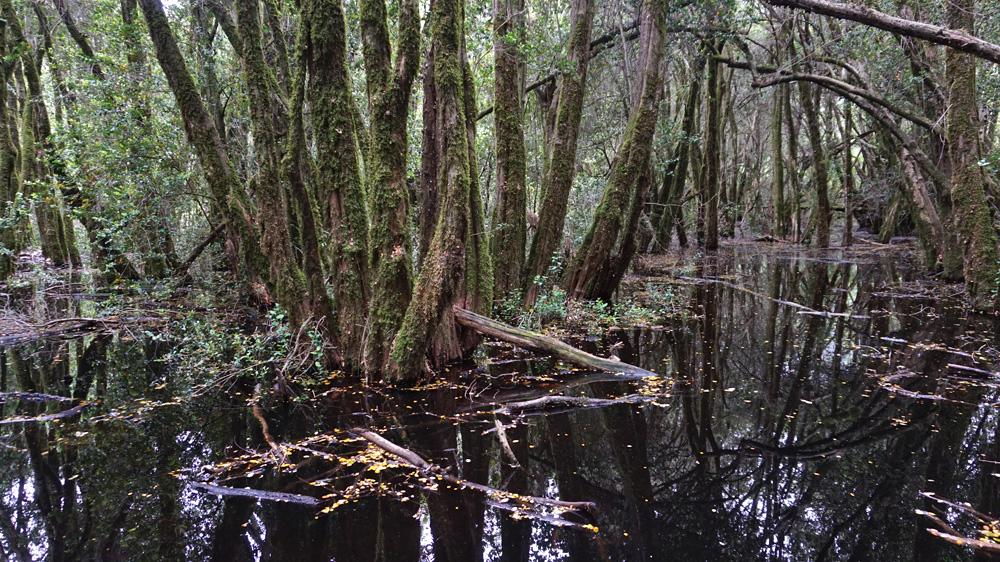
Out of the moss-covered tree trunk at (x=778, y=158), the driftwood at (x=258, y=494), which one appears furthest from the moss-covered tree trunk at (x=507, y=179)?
the moss-covered tree trunk at (x=778, y=158)

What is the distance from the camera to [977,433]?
190 inches

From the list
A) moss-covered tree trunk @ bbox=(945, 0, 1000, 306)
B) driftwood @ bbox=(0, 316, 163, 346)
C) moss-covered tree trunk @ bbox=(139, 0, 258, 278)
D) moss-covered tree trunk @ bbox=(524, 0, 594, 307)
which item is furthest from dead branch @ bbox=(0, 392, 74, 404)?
moss-covered tree trunk @ bbox=(945, 0, 1000, 306)

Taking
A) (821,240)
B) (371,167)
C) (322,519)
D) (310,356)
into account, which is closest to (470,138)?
(371,167)

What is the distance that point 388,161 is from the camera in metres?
6.19

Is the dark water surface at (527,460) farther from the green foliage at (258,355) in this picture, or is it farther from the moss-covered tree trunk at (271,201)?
the moss-covered tree trunk at (271,201)

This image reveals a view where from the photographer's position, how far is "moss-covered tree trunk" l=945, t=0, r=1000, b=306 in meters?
8.84

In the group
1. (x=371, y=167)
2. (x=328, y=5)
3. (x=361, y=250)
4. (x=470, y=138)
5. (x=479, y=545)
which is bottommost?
(x=479, y=545)

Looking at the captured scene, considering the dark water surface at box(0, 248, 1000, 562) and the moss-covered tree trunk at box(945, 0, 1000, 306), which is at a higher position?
the moss-covered tree trunk at box(945, 0, 1000, 306)

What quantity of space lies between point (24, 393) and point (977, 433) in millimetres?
9620

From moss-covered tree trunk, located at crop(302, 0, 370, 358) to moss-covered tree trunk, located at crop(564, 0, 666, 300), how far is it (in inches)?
189

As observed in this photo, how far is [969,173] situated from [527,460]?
29.7ft

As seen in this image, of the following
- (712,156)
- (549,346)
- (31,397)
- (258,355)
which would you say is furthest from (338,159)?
(712,156)

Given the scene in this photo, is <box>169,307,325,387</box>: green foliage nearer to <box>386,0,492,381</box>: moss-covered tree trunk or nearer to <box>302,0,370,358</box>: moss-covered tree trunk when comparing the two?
<box>302,0,370,358</box>: moss-covered tree trunk

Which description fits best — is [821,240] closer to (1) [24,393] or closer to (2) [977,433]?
(2) [977,433]
